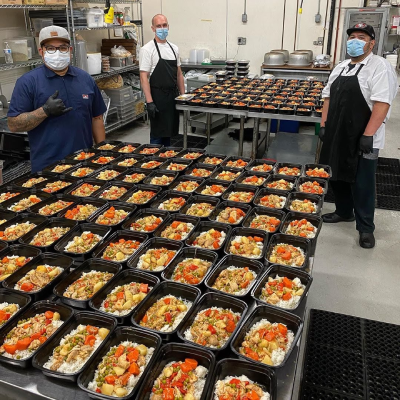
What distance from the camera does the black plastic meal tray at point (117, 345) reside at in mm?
1146

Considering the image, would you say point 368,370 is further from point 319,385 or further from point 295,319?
point 295,319

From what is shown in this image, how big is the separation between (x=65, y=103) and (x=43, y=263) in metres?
1.50

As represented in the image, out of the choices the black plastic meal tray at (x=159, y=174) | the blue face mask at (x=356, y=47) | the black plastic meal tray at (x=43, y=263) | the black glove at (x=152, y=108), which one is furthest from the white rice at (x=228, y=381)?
the black glove at (x=152, y=108)

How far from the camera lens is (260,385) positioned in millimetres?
1225

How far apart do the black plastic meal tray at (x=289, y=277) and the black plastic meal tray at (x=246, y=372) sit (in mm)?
294

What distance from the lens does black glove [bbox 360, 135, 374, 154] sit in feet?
9.72

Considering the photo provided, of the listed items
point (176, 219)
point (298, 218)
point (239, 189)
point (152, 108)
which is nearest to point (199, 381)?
point (176, 219)

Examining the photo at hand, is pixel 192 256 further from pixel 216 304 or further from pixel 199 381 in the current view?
pixel 199 381

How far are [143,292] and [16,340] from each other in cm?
48

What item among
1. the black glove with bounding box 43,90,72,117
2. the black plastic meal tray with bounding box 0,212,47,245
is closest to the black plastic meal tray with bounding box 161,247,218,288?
the black plastic meal tray with bounding box 0,212,47,245

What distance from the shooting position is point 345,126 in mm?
3104

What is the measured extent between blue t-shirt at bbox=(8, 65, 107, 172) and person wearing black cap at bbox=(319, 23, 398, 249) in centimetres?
192

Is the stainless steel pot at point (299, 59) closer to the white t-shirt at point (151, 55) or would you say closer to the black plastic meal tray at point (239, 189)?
the white t-shirt at point (151, 55)

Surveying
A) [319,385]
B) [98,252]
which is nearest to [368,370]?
[319,385]
